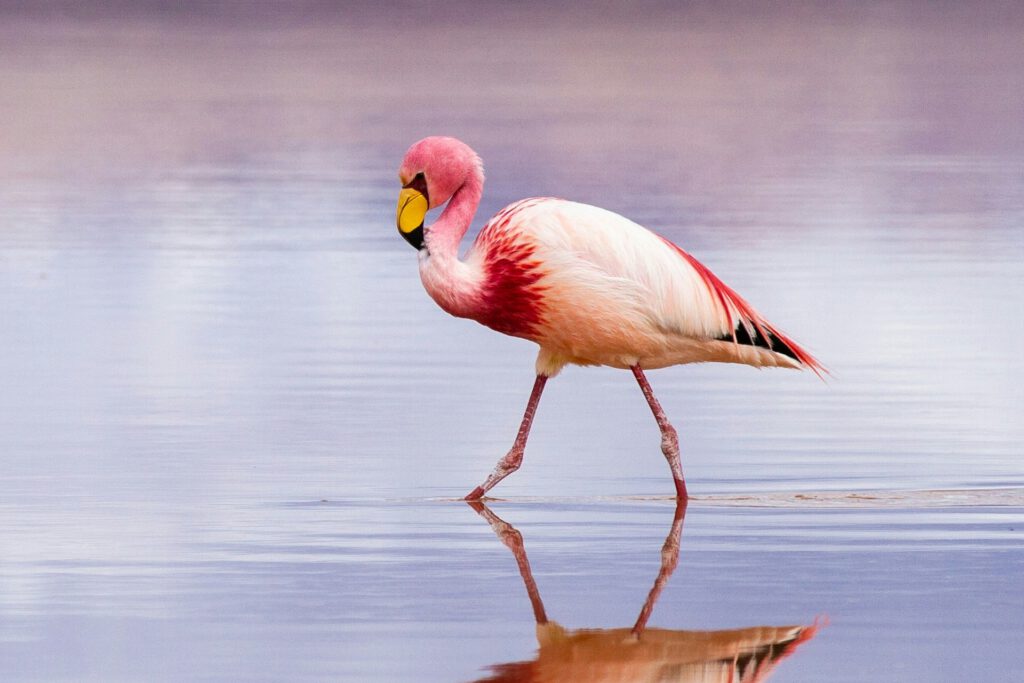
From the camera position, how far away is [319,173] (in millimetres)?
20703

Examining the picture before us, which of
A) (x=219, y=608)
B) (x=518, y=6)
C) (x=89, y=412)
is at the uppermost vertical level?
(x=219, y=608)

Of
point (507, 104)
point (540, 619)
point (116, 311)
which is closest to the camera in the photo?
point (540, 619)

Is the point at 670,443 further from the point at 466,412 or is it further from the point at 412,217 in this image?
the point at 466,412

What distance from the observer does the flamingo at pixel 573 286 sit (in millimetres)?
9617

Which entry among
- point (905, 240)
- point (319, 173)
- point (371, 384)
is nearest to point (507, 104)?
point (319, 173)

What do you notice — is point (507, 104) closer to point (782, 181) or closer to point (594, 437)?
point (782, 181)

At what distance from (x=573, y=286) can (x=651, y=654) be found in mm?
3150

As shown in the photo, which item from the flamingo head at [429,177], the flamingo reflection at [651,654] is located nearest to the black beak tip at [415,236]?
the flamingo head at [429,177]

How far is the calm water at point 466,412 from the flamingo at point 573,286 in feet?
1.36

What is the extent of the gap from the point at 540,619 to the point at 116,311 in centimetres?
717

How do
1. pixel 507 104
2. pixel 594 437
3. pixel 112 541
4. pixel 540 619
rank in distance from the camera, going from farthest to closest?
A: 1. pixel 507 104
2. pixel 594 437
3. pixel 112 541
4. pixel 540 619

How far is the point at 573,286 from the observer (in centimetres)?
960

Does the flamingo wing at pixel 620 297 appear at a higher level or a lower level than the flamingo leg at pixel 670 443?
higher

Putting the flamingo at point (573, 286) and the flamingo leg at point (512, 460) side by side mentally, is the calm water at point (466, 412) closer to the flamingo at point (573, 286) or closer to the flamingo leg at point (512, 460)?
the flamingo leg at point (512, 460)
